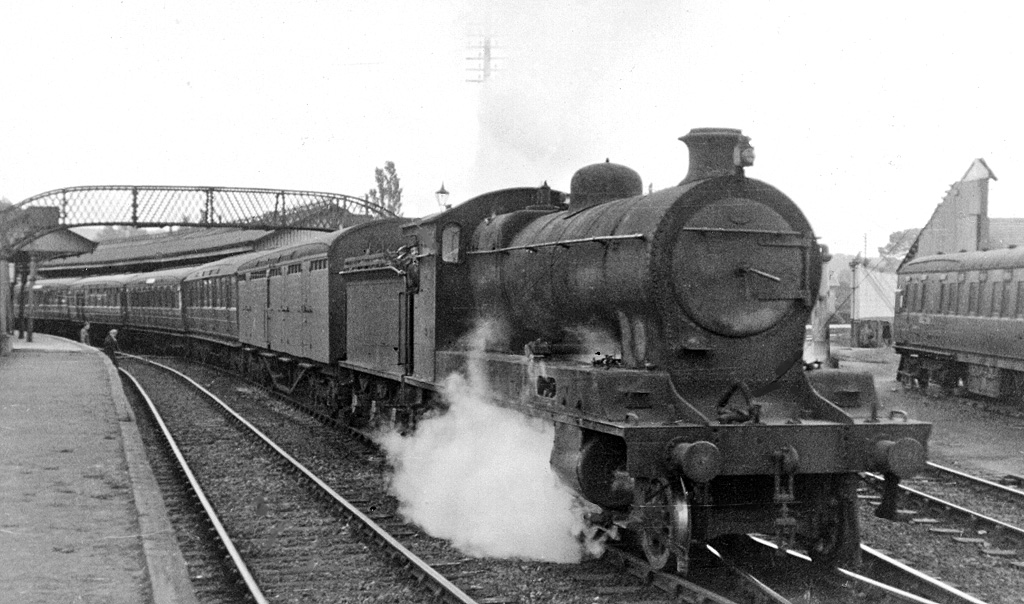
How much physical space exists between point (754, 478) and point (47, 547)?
17.5 ft

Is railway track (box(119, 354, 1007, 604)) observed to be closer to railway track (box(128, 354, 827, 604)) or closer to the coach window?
railway track (box(128, 354, 827, 604))

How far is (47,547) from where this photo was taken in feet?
26.3

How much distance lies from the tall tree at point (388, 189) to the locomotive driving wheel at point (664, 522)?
167 feet

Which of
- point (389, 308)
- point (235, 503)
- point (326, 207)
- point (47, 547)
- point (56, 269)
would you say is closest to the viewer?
point (47, 547)

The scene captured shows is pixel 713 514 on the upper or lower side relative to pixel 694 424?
lower

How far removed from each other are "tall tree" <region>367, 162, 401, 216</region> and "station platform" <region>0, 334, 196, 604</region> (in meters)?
39.7

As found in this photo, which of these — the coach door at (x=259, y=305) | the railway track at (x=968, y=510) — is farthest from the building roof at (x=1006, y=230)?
the railway track at (x=968, y=510)

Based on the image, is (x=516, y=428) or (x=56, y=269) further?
A: (x=56, y=269)

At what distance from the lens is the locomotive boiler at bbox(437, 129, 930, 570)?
679 cm

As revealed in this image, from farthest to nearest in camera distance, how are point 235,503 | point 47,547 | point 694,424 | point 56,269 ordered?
point 56,269 → point 235,503 → point 47,547 → point 694,424

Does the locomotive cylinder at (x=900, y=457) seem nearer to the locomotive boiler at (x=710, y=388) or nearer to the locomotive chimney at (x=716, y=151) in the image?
the locomotive boiler at (x=710, y=388)

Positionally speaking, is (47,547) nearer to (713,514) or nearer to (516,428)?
(516,428)

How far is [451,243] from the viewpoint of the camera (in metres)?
10.4

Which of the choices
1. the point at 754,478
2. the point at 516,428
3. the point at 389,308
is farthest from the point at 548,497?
the point at 389,308
